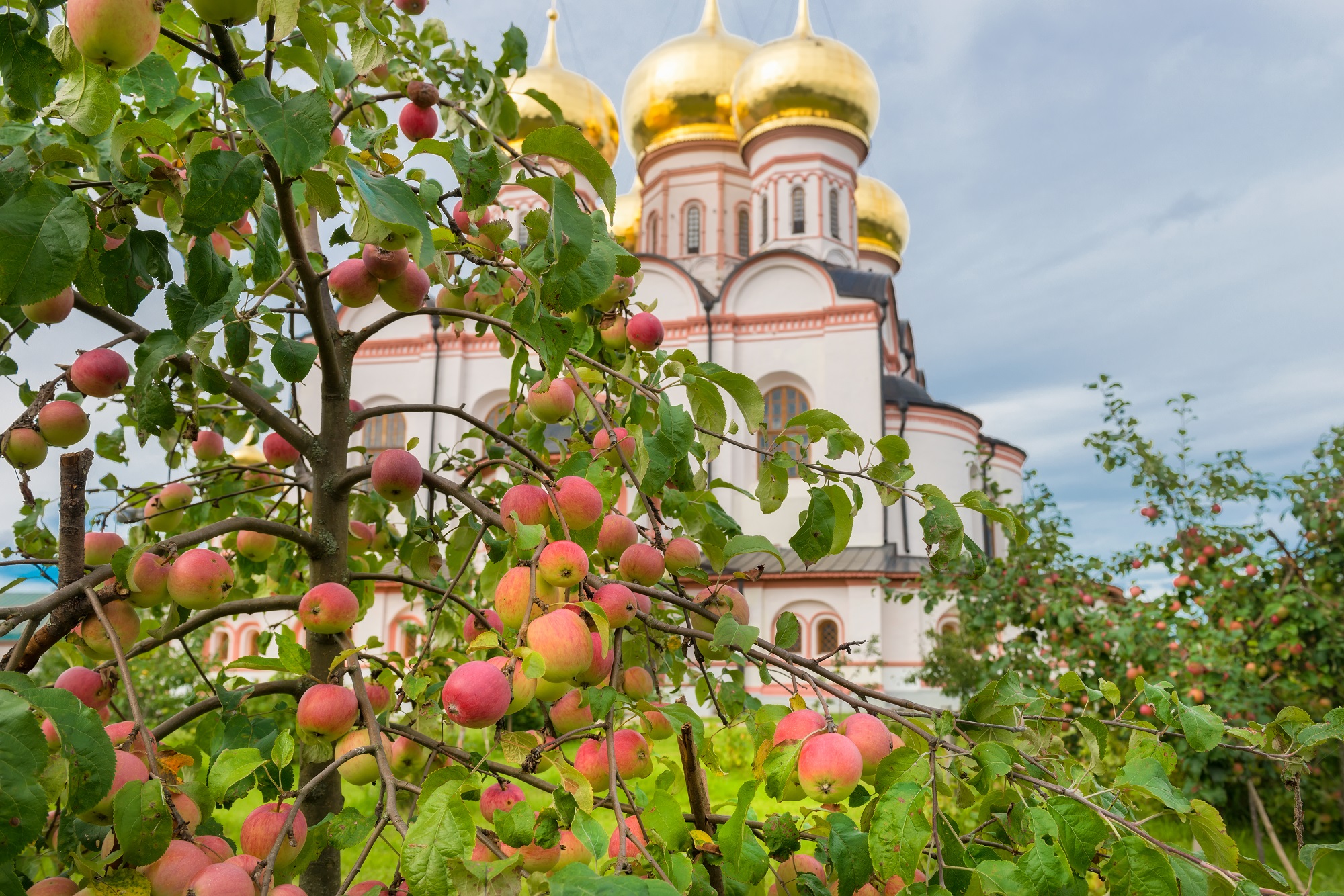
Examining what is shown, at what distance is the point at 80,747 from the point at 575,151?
32.4 inches

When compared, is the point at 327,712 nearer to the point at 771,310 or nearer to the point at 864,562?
the point at 864,562

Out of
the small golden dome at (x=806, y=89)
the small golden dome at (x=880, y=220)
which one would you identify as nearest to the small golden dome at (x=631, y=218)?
the small golden dome at (x=806, y=89)

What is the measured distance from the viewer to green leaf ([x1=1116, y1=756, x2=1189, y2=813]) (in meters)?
1.06

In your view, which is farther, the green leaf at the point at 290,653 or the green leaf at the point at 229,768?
the green leaf at the point at 290,653

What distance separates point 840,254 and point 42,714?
16482 millimetres

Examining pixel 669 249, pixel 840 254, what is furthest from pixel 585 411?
pixel 669 249

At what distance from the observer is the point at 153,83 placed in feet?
3.84

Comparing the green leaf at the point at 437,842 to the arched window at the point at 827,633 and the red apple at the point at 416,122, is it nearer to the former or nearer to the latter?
the red apple at the point at 416,122

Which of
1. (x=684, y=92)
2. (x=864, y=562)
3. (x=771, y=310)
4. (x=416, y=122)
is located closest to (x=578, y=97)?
(x=684, y=92)

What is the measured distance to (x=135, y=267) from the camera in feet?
3.74

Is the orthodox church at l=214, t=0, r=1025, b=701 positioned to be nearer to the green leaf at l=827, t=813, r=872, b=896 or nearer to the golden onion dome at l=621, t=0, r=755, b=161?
the golden onion dome at l=621, t=0, r=755, b=161

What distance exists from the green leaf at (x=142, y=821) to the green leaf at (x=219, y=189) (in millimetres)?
593

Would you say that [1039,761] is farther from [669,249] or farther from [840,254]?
[669,249]

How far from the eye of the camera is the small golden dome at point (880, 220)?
778 inches
